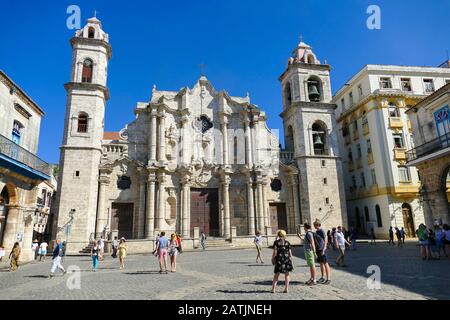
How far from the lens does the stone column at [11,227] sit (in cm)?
1655

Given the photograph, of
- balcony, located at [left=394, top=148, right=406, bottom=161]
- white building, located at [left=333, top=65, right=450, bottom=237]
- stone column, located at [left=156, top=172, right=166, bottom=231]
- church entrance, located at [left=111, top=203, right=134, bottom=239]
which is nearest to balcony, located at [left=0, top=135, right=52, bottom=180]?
church entrance, located at [left=111, top=203, right=134, bottom=239]

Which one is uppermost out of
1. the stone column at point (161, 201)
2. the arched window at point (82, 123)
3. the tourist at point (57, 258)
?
the arched window at point (82, 123)

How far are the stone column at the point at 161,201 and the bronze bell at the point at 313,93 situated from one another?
16.6 meters

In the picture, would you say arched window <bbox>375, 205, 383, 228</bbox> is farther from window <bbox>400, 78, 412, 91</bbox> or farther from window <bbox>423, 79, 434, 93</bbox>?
window <bbox>423, 79, 434, 93</bbox>

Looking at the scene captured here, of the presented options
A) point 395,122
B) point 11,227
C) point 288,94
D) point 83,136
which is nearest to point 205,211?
point 83,136

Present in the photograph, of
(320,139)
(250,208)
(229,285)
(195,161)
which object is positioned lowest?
(229,285)

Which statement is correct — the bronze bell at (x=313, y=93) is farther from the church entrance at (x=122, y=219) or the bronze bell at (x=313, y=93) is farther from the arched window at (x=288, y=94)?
the church entrance at (x=122, y=219)

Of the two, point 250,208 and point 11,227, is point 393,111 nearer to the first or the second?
point 250,208

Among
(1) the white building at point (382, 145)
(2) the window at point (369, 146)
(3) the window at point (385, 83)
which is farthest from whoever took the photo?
(3) the window at point (385, 83)

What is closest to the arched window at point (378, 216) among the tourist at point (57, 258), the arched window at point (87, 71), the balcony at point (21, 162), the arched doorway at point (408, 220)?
the arched doorway at point (408, 220)

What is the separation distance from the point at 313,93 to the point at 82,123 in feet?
70.8

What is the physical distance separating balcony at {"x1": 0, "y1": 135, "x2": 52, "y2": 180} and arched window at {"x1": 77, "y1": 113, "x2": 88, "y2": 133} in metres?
6.46

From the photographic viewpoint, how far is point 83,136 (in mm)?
25250
